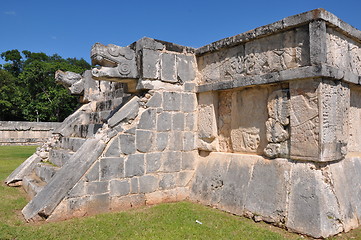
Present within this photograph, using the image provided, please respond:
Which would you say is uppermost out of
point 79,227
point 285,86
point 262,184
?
point 285,86

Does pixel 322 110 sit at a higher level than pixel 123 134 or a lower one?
higher

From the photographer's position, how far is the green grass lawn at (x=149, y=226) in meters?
3.54

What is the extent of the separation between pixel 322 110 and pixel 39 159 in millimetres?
5811

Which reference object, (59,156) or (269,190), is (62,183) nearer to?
(59,156)

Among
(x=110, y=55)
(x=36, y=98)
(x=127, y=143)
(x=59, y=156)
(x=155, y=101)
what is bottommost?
(x=59, y=156)

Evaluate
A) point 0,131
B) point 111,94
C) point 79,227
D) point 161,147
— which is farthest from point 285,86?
point 0,131

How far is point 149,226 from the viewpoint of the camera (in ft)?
12.7

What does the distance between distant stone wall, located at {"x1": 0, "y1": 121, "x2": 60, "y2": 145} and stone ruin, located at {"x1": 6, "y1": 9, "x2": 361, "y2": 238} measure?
11660mm

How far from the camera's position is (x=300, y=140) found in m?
3.85

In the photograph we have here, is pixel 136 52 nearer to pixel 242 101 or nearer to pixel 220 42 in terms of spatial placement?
pixel 220 42

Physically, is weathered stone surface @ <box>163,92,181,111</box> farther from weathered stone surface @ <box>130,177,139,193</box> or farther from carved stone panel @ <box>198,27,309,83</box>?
weathered stone surface @ <box>130,177,139,193</box>

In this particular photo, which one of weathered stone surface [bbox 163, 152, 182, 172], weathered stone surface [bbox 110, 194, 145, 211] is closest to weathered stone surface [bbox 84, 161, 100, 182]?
weathered stone surface [bbox 110, 194, 145, 211]

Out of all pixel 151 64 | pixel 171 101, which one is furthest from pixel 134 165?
pixel 151 64

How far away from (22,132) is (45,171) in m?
12.4
